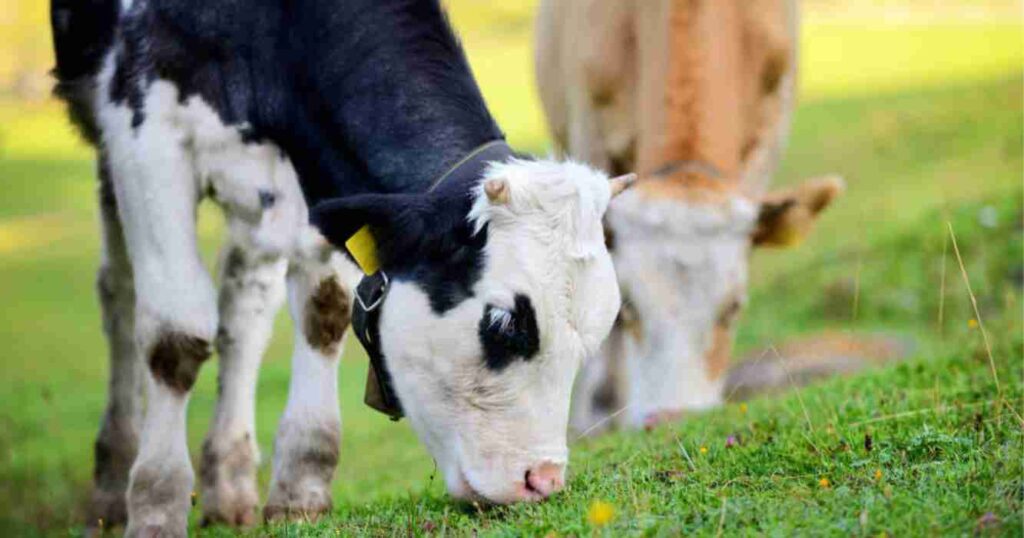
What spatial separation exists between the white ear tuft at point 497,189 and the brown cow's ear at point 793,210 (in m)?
3.90

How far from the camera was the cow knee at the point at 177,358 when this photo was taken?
4.97 m

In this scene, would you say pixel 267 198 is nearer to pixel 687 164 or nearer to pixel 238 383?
pixel 238 383

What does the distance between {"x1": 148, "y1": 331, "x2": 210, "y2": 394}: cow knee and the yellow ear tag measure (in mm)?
894

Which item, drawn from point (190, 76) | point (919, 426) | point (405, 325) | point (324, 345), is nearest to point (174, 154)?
point (190, 76)

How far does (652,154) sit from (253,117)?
3.34m

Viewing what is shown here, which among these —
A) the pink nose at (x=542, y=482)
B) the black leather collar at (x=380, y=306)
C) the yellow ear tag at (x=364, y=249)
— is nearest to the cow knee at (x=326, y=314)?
the black leather collar at (x=380, y=306)

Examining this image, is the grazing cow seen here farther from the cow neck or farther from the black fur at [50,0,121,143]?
the black fur at [50,0,121,143]

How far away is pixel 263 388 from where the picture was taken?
1204 cm

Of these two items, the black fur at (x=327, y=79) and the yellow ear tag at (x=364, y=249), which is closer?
the yellow ear tag at (x=364, y=249)

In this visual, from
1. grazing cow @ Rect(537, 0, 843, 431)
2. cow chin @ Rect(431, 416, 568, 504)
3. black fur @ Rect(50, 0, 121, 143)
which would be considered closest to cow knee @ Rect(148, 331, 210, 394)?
black fur @ Rect(50, 0, 121, 143)

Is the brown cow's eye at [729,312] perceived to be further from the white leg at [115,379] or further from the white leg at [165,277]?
the white leg at [165,277]

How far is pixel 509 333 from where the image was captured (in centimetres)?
404

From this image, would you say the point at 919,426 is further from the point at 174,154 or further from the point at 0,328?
the point at 0,328

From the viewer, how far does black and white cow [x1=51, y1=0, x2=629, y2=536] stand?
13.4 feet
